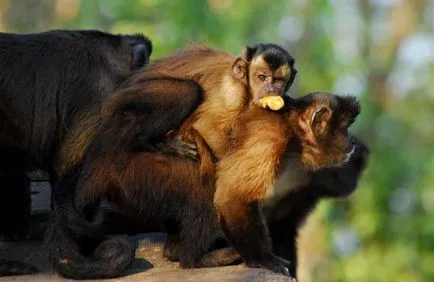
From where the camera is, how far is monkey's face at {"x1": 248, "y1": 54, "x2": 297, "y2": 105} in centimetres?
Result: 561

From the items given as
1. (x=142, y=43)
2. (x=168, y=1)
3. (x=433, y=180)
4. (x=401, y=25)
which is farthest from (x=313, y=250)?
(x=142, y=43)

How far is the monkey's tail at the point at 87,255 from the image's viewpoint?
5375 millimetres

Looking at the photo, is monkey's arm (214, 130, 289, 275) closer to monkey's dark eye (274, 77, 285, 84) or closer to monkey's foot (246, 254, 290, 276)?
monkey's foot (246, 254, 290, 276)

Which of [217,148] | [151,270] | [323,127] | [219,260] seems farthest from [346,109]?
[151,270]

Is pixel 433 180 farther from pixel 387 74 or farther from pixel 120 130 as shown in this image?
pixel 120 130

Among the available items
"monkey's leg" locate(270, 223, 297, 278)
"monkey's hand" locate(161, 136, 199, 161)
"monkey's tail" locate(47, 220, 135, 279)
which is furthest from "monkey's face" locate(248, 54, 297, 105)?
"monkey's leg" locate(270, 223, 297, 278)

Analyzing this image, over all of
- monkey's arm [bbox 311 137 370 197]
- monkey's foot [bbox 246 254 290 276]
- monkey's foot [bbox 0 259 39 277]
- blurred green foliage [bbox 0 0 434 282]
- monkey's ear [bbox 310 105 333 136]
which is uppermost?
monkey's ear [bbox 310 105 333 136]

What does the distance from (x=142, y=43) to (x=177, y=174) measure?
99 centimetres

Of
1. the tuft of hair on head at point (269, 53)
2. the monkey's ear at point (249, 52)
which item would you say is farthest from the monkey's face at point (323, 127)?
the monkey's ear at point (249, 52)

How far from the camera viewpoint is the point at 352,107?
229 inches

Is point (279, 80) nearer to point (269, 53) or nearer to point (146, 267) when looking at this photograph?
point (269, 53)

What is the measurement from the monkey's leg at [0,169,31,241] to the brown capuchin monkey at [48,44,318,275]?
558mm

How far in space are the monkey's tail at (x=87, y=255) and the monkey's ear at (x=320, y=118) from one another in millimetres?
1194

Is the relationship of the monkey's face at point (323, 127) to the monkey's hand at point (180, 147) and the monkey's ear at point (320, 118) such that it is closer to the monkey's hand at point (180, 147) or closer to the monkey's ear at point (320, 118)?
the monkey's ear at point (320, 118)
